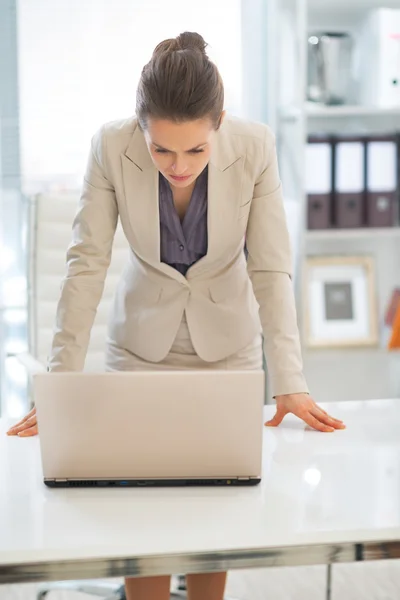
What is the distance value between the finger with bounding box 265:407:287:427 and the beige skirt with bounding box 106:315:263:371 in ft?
0.87

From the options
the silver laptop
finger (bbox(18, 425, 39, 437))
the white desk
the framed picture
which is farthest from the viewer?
the framed picture

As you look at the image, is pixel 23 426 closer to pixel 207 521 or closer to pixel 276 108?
pixel 207 521

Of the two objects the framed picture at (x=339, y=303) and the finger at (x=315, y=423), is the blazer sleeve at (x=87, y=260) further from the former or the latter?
the framed picture at (x=339, y=303)

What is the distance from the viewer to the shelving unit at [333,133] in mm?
3176

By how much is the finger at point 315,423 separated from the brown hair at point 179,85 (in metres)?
0.61

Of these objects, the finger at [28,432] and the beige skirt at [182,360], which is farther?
the beige skirt at [182,360]

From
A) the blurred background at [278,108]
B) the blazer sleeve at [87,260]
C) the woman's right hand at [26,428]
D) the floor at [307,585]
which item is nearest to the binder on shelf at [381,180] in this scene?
the blurred background at [278,108]

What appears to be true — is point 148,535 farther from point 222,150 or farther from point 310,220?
point 310,220

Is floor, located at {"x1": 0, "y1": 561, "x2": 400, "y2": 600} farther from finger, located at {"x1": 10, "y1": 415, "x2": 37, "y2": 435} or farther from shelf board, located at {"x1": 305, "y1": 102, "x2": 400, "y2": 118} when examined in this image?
shelf board, located at {"x1": 305, "y1": 102, "x2": 400, "y2": 118}

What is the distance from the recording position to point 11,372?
3.45m

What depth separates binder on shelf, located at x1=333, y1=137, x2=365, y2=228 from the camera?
3180mm

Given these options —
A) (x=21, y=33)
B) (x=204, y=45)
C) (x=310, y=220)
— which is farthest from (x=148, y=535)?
(x=21, y=33)

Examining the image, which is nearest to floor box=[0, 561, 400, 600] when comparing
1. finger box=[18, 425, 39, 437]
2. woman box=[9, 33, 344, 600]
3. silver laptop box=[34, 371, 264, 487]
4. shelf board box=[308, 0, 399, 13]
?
woman box=[9, 33, 344, 600]

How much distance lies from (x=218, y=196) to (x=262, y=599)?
1269 millimetres
